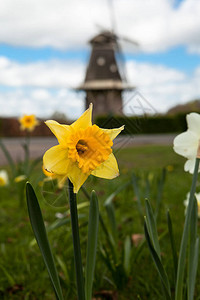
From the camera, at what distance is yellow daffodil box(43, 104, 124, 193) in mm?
688

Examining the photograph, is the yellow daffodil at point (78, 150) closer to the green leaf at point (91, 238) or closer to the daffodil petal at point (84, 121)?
the daffodil petal at point (84, 121)

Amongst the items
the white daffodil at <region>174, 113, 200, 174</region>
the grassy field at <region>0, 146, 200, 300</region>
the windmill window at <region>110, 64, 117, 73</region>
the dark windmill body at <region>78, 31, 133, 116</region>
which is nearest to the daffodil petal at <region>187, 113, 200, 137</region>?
the white daffodil at <region>174, 113, 200, 174</region>

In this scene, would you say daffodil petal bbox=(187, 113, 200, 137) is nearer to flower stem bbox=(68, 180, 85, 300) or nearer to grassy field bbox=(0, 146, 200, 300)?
grassy field bbox=(0, 146, 200, 300)

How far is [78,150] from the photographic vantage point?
2.37 feet

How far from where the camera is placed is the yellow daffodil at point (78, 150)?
69cm

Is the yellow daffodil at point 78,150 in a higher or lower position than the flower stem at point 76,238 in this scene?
higher

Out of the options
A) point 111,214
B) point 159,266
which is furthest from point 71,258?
point 159,266

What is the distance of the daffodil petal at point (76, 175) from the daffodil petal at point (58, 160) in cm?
1

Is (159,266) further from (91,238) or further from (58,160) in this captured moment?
(58,160)

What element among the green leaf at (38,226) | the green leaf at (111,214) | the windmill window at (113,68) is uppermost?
the green leaf at (38,226)

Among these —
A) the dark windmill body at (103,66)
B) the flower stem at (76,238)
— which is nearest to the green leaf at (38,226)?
the flower stem at (76,238)

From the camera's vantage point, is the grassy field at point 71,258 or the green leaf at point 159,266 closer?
the green leaf at point 159,266

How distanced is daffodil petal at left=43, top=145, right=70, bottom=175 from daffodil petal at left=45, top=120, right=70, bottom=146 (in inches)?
0.6

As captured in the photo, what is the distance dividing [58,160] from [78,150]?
0.17 ft
